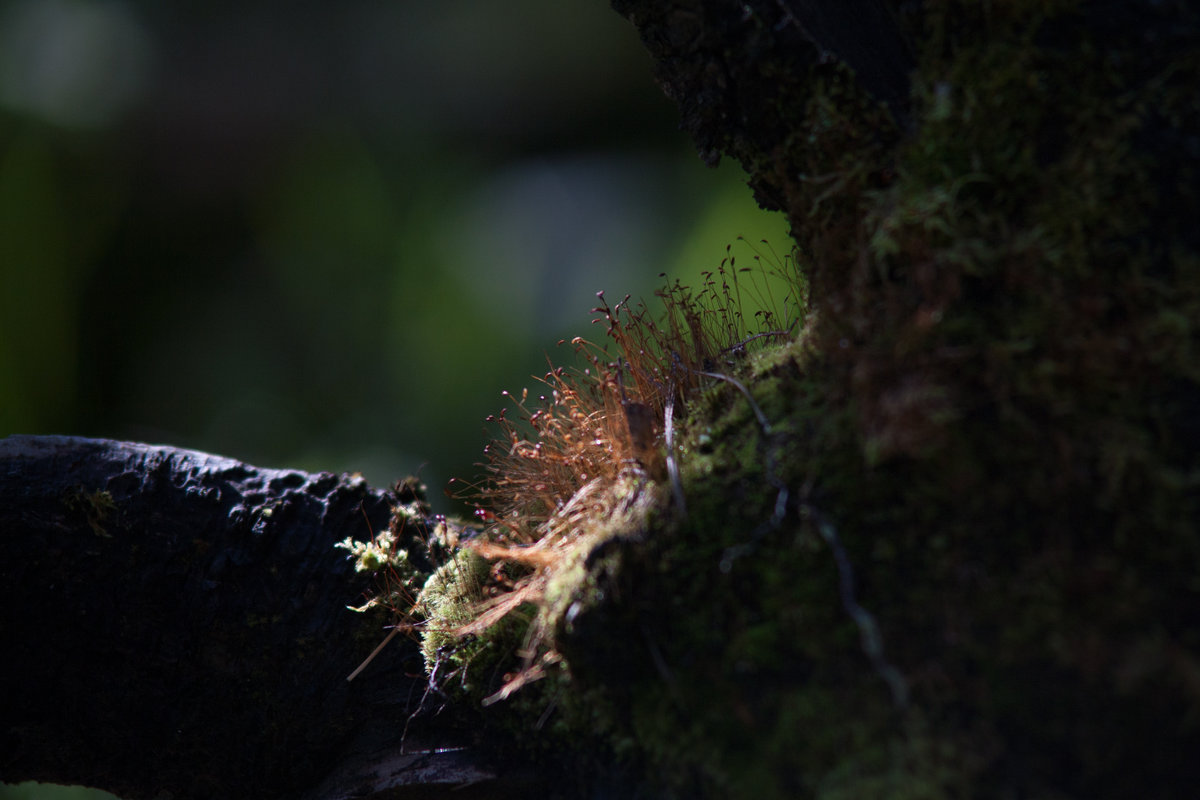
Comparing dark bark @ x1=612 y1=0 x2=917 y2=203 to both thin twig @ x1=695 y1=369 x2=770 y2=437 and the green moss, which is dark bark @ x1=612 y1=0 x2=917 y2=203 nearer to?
thin twig @ x1=695 y1=369 x2=770 y2=437

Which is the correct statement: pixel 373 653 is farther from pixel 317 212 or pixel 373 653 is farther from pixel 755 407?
pixel 317 212

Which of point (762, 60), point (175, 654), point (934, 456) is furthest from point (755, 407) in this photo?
point (175, 654)

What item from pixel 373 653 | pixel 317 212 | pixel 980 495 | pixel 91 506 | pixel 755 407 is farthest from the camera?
pixel 317 212

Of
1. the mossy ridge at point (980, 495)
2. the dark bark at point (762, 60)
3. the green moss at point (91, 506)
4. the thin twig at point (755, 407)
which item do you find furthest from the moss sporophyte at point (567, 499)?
the green moss at point (91, 506)

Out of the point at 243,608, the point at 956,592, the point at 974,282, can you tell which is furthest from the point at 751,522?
the point at 243,608

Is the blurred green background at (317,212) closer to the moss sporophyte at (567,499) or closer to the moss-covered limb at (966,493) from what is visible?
the moss sporophyte at (567,499)

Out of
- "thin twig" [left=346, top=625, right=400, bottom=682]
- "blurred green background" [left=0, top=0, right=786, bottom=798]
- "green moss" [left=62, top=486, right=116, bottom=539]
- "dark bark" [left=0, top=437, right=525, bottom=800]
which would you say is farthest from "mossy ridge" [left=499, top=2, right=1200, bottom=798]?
"blurred green background" [left=0, top=0, right=786, bottom=798]

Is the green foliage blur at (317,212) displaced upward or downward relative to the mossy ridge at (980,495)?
upward

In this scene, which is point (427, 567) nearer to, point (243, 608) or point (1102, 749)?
point (243, 608)
